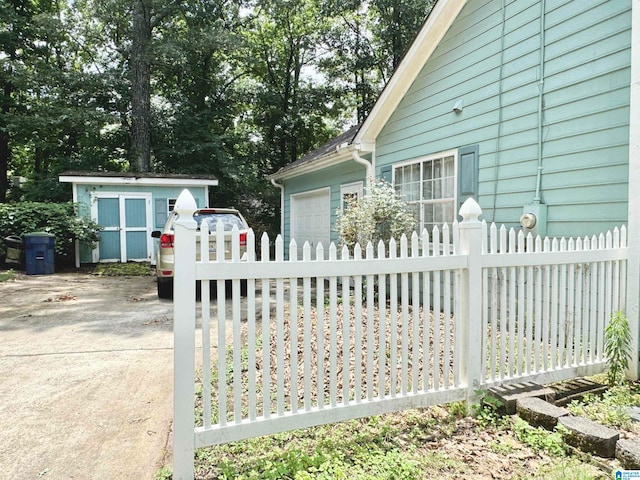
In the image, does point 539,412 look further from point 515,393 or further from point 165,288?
point 165,288

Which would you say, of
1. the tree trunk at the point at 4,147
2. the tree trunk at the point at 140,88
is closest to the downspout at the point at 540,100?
the tree trunk at the point at 140,88

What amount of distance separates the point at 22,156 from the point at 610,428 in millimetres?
24987

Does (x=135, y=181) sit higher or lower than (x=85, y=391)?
higher

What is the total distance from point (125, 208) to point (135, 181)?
2.77 feet

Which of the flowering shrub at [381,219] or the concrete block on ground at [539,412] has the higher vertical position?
the flowering shrub at [381,219]

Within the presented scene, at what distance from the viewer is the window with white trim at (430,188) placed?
632 cm

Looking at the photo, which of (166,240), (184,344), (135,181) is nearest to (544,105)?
(184,344)

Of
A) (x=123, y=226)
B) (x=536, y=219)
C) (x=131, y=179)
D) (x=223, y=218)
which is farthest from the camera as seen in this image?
(x=123, y=226)

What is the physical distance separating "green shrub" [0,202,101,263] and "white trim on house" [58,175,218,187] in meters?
0.84

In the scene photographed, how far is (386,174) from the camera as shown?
25.6ft

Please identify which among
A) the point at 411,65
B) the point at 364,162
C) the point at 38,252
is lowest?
the point at 38,252

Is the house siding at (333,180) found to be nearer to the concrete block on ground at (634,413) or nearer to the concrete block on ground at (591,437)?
the concrete block on ground at (634,413)

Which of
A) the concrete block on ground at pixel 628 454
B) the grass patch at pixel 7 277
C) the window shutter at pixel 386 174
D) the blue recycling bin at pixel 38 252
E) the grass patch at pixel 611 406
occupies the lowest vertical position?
the grass patch at pixel 611 406

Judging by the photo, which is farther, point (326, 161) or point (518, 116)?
point (326, 161)
